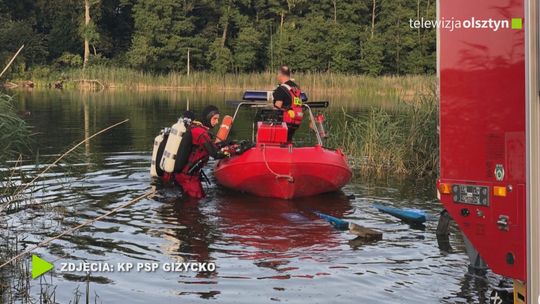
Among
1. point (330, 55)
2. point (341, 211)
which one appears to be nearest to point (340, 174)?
point (341, 211)

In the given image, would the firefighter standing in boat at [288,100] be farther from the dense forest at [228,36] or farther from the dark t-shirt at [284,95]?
the dense forest at [228,36]

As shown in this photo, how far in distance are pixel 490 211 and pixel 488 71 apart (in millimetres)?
913

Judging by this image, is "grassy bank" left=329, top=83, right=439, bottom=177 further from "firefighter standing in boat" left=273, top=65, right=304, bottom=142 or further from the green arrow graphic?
the green arrow graphic

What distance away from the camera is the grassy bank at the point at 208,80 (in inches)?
1638

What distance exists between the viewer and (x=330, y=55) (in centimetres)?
5475

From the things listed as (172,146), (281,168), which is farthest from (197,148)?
(281,168)

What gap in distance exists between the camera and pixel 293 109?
473 inches

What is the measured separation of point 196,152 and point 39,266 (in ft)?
14.8

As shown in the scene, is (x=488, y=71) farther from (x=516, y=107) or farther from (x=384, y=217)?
(x=384, y=217)

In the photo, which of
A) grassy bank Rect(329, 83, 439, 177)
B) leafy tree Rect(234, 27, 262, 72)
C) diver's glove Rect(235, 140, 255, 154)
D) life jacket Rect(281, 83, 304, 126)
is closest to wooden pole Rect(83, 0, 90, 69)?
leafy tree Rect(234, 27, 262, 72)

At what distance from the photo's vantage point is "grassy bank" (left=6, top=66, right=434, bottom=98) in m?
41.6

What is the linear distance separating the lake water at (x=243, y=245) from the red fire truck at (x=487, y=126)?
150 cm

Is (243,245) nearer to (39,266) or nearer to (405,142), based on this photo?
(39,266)

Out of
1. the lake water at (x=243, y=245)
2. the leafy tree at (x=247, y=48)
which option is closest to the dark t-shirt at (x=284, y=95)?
the lake water at (x=243, y=245)
